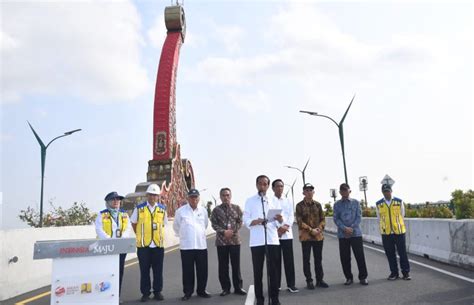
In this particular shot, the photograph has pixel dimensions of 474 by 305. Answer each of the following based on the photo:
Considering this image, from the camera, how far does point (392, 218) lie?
328 inches

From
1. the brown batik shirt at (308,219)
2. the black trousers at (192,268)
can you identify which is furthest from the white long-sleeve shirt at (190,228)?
the brown batik shirt at (308,219)

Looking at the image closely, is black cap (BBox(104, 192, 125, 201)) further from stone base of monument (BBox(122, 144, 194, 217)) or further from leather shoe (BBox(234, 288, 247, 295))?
stone base of monument (BBox(122, 144, 194, 217))

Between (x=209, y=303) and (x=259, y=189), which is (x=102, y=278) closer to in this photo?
(x=209, y=303)

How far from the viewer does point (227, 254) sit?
7.53 meters

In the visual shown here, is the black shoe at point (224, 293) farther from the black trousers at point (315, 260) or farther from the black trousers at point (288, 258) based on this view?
the black trousers at point (315, 260)

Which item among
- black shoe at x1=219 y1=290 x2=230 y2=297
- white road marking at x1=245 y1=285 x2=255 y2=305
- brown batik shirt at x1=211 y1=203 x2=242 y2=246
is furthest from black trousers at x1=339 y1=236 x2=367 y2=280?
black shoe at x1=219 y1=290 x2=230 y2=297

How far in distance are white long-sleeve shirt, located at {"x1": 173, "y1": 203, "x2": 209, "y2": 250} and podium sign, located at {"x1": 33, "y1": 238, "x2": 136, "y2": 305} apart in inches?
94.9

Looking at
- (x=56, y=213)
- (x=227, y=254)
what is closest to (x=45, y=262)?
(x=227, y=254)

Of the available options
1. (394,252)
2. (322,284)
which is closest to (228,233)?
(322,284)

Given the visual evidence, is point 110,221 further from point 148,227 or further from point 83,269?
point 83,269

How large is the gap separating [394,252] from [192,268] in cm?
393

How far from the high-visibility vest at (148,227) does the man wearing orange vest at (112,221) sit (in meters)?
0.29

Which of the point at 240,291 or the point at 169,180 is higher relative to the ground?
the point at 169,180

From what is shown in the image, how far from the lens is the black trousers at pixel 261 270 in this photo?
19.9ft
